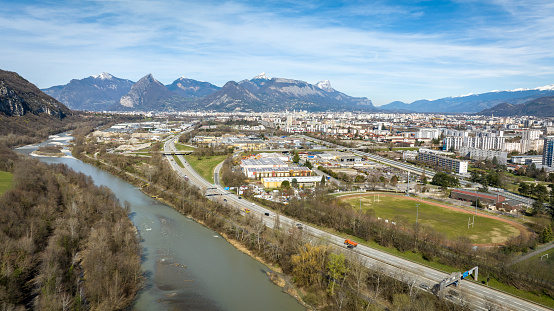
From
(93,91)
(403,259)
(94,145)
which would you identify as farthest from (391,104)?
(403,259)

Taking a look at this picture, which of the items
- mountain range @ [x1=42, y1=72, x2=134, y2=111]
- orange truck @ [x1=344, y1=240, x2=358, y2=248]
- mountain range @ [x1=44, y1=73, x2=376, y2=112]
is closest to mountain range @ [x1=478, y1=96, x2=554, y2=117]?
mountain range @ [x1=44, y1=73, x2=376, y2=112]

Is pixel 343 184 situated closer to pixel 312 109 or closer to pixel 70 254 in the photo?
pixel 70 254

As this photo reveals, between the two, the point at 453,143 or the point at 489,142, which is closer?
the point at 489,142

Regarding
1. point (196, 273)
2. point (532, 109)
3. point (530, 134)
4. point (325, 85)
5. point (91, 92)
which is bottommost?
point (196, 273)

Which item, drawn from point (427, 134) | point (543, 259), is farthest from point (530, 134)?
point (543, 259)

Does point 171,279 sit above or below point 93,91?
below

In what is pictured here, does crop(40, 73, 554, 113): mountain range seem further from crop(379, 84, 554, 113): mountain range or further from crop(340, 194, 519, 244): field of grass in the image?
crop(340, 194, 519, 244): field of grass

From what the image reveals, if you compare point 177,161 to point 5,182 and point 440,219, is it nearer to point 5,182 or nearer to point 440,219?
point 5,182
